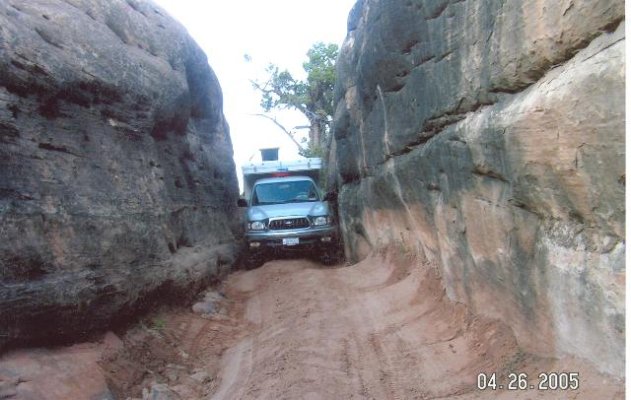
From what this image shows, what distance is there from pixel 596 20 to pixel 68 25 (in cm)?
600

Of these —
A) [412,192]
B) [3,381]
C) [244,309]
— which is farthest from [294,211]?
[3,381]

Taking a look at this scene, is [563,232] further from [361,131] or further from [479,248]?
[361,131]

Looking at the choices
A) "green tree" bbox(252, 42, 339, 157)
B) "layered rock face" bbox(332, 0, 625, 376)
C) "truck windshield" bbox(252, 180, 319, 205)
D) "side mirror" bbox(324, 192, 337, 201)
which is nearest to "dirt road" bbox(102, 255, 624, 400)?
"layered rock face" bbox(332, 0, 625, 376)

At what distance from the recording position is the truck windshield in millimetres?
13641

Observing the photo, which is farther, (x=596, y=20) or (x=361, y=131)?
(x=361, y=131)

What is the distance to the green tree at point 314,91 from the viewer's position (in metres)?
26.4

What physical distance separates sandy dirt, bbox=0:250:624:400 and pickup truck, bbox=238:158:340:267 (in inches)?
121

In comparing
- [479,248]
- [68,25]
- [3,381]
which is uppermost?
[68,25]

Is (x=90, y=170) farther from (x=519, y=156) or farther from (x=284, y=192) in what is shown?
(x=284, y=192)

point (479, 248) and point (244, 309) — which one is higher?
point (479, 248)

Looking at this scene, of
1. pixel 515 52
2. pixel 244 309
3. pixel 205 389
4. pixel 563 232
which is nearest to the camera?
pixel 563 232

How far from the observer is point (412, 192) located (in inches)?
303

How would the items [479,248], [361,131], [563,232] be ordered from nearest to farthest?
[563,232], [479,248], [361,131]

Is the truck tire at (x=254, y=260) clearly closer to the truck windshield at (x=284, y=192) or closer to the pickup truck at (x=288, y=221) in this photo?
the pickup truck at (x=288, y=221)
